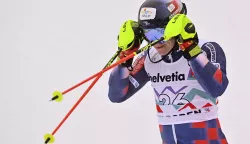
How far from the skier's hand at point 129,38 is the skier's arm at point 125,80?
51 mm

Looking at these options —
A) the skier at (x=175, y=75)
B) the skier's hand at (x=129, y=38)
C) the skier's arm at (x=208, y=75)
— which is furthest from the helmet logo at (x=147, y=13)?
the skier's arm at (x=208, y=75)

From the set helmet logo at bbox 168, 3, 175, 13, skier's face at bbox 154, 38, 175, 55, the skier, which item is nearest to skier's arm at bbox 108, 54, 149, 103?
the skier

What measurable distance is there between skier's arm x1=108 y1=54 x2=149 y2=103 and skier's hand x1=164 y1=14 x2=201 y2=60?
0.39 meters

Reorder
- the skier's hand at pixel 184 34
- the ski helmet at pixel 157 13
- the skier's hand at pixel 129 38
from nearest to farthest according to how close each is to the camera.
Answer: the skier's hand at pixel 184 34 → the ski helmet at pixel 157 13 → the skier's hand at pixel 129 38

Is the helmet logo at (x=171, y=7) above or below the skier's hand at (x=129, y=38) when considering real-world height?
above

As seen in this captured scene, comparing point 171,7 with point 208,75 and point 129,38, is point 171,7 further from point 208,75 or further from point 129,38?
point 208,75

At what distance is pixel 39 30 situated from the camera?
190 inches

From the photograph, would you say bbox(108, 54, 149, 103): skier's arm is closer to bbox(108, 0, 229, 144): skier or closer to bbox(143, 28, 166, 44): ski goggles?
bbox(108, 0, 229, 144): skier

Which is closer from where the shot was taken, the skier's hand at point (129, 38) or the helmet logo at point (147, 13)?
the helmet logo at point (147, 13)

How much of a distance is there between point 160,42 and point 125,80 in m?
0.31

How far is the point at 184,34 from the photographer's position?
8.90 feet

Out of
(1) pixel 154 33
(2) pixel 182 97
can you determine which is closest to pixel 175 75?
(2) pixel 182 97

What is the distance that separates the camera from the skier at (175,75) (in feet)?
9.11

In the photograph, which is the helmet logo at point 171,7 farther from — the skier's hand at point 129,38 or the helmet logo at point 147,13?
the skier's hand at point 129,38
